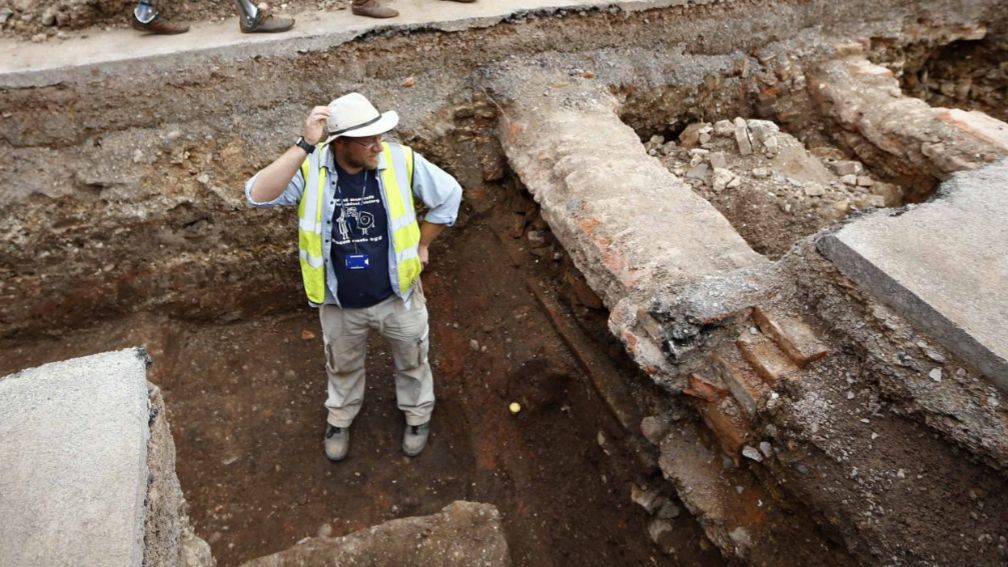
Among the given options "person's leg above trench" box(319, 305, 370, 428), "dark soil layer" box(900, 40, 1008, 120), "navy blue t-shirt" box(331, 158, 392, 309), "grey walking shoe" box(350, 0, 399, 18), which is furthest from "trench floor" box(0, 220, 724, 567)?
"dark soil layer" box(900, 40, 1008, 120)

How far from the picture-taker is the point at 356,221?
2.92 metres

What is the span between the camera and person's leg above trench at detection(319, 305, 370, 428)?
325cm

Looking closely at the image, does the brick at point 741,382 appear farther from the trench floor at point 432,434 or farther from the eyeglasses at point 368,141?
the eyeglasses at point 368,141

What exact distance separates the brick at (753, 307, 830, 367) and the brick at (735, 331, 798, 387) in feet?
0.08

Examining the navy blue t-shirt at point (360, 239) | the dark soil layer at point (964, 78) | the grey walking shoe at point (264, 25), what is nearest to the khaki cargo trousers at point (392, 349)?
the navy blue t-shirt at point (360, 239)

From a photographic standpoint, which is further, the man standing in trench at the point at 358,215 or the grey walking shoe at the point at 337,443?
the grey walking shoe at the point at 337,443

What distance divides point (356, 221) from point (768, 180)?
102 inches

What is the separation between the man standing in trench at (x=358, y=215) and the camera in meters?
2.70

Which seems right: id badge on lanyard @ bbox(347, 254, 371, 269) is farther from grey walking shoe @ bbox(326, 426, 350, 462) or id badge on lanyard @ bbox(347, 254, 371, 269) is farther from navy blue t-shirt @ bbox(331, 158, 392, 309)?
grey walking shoe @ bbox(326, 426, 350, 462)

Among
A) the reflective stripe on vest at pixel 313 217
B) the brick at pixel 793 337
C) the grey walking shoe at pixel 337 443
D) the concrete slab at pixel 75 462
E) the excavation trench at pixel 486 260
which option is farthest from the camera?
the grey walking shoe at pixel 337 443

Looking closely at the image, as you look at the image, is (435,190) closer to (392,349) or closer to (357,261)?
(357,261)

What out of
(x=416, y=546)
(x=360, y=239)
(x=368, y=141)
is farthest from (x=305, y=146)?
(x=416, y=546)

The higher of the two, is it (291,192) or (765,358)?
(291,192)

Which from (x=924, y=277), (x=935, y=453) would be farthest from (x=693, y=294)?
(x=935, y=453)
